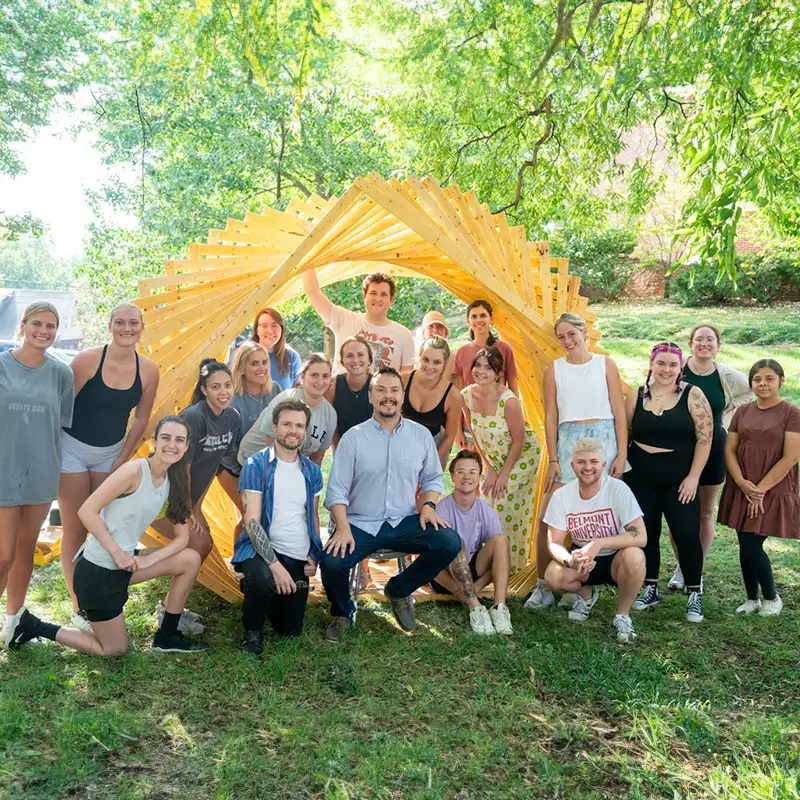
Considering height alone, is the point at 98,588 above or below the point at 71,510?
below

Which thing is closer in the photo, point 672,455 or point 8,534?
point 8,534

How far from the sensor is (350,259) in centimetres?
574

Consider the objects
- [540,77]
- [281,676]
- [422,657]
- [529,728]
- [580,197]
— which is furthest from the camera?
[580,197]

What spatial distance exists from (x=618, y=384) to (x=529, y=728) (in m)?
2.18

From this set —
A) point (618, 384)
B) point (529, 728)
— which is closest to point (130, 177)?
point (618, 384)

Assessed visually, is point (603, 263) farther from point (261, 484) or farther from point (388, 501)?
point (261, 484)

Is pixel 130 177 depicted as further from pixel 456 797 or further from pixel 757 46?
pixel 456 797

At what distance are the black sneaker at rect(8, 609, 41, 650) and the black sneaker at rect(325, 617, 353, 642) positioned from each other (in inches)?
59.0

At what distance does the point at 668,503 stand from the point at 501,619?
1.25 meters

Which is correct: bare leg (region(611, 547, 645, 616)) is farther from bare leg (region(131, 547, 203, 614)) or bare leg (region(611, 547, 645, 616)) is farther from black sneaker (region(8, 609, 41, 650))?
black sneaker (region(8, 609, 41, 650))

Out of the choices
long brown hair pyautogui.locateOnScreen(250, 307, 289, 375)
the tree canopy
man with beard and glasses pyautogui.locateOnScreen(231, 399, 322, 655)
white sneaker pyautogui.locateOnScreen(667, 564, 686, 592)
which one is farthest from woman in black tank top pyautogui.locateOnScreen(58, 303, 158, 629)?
white sneaker pyautogui.locateOnScreen(667, 564, 686, 592)

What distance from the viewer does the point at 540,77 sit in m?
8.89

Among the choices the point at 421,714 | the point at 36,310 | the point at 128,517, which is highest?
the point at 36,310

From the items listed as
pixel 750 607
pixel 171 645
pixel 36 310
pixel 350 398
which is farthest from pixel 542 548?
pixel 36 310
